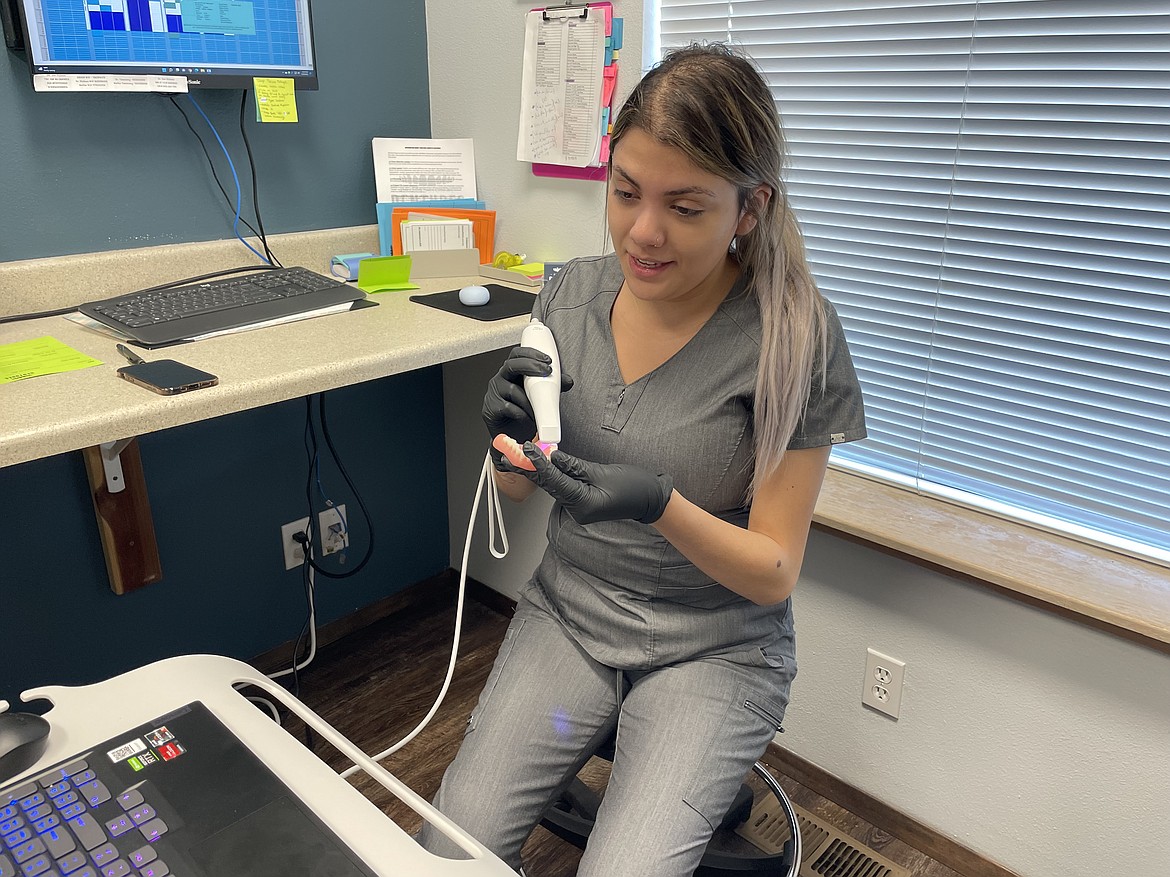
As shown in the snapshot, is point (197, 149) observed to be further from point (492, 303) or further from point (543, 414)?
point (543, 414)

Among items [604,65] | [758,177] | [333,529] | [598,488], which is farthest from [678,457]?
[333,529]

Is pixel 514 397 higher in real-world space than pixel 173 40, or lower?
lower

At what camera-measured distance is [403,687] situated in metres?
1.87

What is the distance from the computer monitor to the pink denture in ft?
3.18

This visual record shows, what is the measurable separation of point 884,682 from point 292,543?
120cm

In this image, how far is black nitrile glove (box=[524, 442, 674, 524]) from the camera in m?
0.88

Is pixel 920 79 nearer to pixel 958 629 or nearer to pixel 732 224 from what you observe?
pixel 732 224

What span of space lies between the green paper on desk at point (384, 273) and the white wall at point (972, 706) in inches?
13.1

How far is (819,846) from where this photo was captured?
4.80 ft

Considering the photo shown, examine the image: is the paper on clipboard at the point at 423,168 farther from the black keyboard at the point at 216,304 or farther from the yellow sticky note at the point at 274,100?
the black keyboard at the point at 216,304

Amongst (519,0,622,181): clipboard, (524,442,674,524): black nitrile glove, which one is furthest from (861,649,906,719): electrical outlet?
(519,0,622,181): clipboard

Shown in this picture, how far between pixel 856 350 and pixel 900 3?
0.52 meters

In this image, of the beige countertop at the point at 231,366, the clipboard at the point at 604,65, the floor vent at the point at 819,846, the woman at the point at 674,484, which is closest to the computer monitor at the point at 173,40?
the beige countertop at the point at 231,366

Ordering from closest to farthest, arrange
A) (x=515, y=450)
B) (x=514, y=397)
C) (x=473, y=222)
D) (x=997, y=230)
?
(x=515, y=450) → (x=514, y=397) → (x=997, y=230) → (x=473, y=222)
